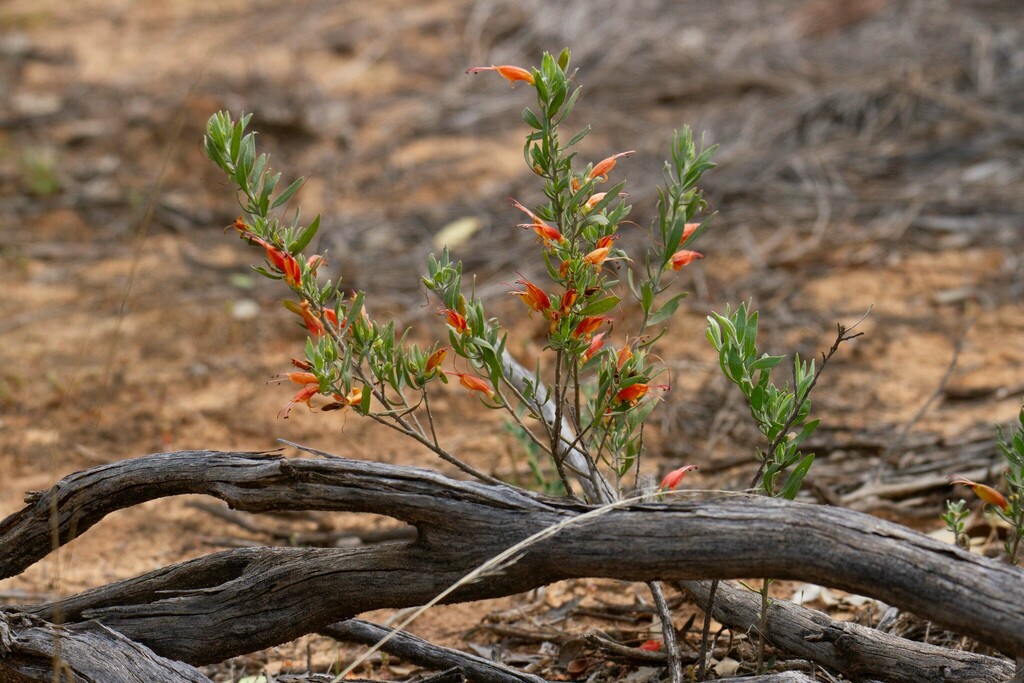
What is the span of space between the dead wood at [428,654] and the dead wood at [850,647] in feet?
1.57

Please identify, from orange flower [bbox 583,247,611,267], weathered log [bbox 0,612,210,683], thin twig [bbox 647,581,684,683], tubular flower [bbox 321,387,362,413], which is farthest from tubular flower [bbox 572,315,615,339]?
weathered log [bbox 0,612,210,683]

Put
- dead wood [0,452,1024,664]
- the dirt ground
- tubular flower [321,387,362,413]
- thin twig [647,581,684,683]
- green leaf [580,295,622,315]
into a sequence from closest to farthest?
dead wood [0,452,1024,664], green leaf [580,295,622,315], tubular flower [321,387,362,413], thin twig [647,581,684,683], the dirt ground

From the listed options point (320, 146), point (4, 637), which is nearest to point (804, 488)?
point (4, 637)

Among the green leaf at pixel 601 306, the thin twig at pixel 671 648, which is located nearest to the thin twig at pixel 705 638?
the thin twig at pixel 671 648

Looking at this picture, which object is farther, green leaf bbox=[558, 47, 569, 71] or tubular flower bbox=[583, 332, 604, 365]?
tubular flower bbox=[583, 332, 604, 365]

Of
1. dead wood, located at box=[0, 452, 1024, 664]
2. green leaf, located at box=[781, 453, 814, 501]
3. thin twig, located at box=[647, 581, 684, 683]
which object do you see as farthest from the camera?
thin twig, located at box=[647, 581, 684, 683]

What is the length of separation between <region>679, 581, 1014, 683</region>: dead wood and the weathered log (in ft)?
3.81

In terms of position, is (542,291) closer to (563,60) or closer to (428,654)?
(563,60)

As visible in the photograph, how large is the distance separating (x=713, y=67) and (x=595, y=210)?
226 inches

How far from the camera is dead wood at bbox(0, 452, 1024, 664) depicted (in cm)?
159

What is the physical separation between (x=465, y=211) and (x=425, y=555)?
4.12 metres

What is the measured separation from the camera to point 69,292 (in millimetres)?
5270

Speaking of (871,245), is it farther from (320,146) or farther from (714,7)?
(714,7)

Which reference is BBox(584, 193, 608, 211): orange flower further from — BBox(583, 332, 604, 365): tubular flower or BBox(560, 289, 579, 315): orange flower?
BBox(583, 332, 604, 365): tubular flower
